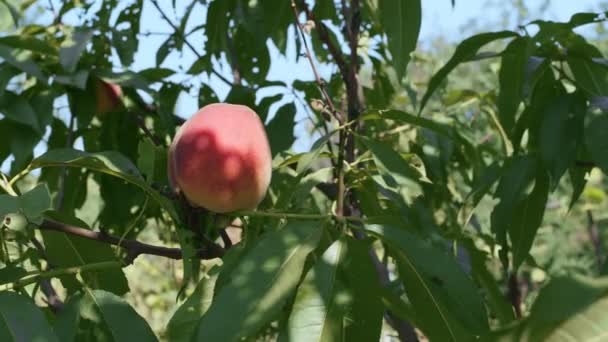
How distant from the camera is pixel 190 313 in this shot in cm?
104

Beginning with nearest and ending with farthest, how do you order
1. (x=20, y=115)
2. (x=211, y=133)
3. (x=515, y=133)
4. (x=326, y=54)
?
(x=211, y=133) < (x=515, y=133) < (x=20, y=115) < (x=326, y=54)

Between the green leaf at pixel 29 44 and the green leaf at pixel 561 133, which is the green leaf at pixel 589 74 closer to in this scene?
the green leaf at pixel 561 133

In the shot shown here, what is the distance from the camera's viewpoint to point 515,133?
4.83 ft

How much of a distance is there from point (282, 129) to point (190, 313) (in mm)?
633

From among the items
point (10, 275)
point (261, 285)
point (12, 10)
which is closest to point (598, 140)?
point (261, 285)

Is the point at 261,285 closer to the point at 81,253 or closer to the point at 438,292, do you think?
A: the point at 438,292

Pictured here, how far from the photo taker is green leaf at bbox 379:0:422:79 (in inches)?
44.1

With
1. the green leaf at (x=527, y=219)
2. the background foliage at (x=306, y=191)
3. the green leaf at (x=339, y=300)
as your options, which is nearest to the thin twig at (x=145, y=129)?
the background foliage at (x=306, y=191)

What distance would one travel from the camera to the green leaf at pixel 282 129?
1.59m

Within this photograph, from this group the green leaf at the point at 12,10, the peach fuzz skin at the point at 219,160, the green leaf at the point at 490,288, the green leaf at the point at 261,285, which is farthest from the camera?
the green leaf at the point at 12,10

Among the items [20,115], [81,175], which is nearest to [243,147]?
[20,115]

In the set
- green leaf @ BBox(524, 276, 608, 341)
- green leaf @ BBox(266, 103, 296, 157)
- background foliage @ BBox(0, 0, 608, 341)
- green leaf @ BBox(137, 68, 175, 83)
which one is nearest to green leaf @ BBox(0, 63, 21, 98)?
background foliage @ BBox(0, 0, 608, 341)

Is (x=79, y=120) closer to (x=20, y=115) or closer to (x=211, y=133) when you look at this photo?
(x=20, y=115)

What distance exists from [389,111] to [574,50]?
1.23 feet
